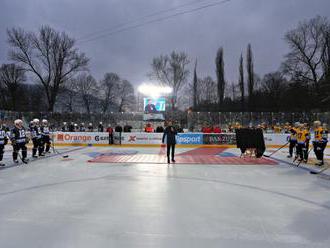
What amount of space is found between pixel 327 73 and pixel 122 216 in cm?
4325

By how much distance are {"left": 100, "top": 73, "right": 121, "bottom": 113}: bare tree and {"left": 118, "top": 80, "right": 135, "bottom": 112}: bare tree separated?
123cm

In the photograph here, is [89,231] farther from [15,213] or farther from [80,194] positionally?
[80,194]

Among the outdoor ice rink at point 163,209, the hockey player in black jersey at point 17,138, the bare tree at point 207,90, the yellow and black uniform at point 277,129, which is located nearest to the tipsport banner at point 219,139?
the yellow and black uniform at point 277,129

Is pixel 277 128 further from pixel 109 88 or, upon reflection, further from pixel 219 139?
pixel 109 88

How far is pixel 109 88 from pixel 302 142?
64.2 meters

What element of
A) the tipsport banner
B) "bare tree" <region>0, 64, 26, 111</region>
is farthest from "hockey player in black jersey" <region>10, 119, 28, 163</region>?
"bare tree" <region>0, 64, 26, 111</region>

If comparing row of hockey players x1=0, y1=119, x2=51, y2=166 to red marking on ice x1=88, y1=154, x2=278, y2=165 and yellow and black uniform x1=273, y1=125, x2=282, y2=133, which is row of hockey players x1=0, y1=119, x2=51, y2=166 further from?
yellow and black uniform x1=273, y1=125, x2=282, y2=133

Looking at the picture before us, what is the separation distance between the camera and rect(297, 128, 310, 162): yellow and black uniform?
1114cm

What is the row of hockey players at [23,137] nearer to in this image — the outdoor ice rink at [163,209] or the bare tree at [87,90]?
the outdoor ice rink at [163,209]

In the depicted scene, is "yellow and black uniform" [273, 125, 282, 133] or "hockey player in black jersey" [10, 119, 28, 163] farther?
"yellow and black uniform" [273, 125, 282, 133]

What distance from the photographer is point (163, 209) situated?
4.97 metres

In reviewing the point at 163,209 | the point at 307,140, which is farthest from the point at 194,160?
the point at 163,209

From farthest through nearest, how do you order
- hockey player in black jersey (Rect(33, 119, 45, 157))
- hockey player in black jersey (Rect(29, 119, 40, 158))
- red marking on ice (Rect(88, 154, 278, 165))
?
hockey player in black jersey (Rect(33, 119, 45, 157)), hockey player in black jersey (Rect(29, 119, 40, 158)), red marking on ice (Rect(88, 154, 278, 165))

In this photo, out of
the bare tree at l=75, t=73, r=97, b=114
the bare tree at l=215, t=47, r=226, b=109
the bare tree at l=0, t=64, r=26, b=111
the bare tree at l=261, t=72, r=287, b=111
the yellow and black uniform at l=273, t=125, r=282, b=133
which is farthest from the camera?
Answer: the bare tree at l=75, t=73, r=97, b=114
